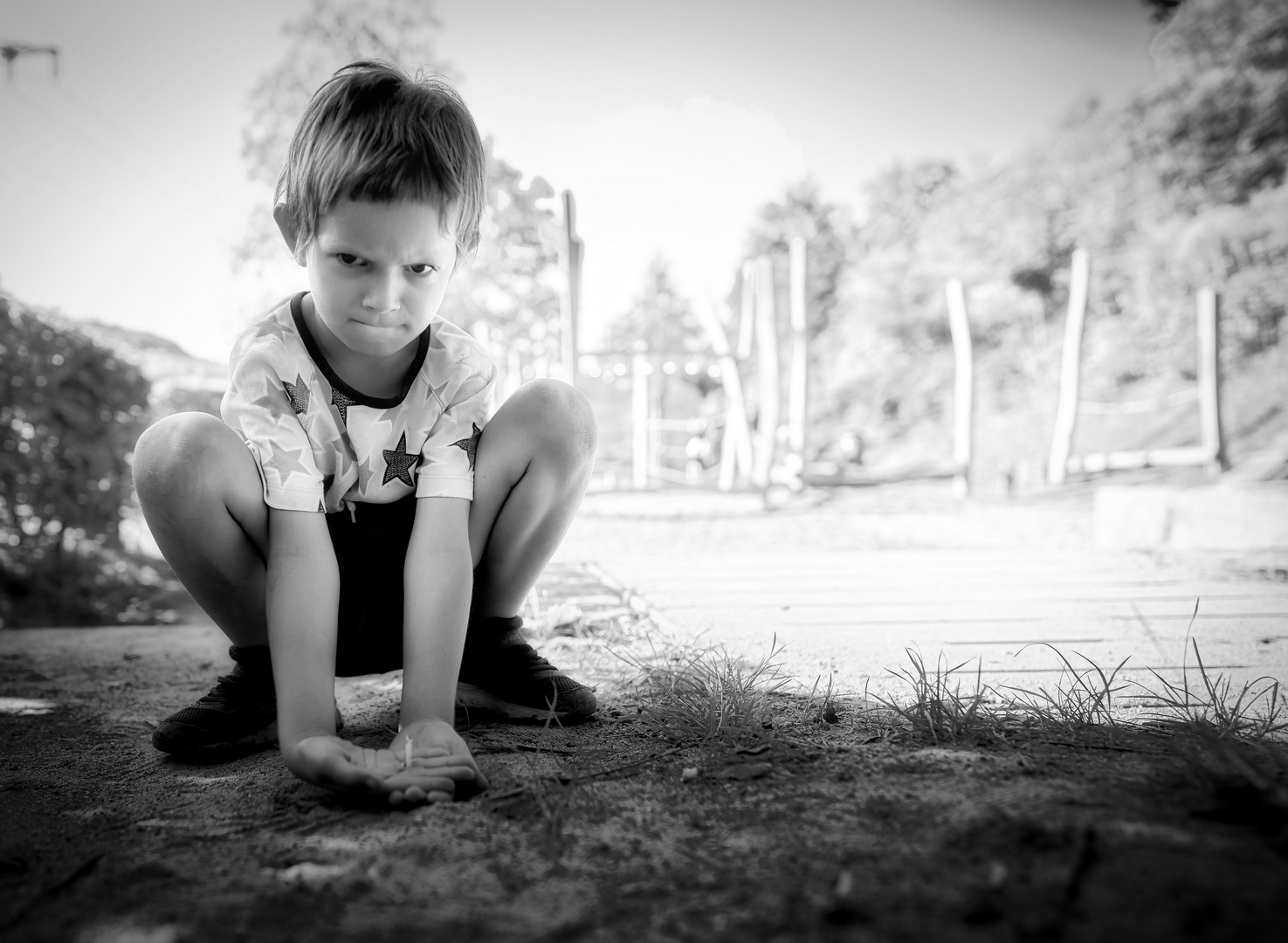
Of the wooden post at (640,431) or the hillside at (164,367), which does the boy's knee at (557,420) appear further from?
the wooden post at (640,431)

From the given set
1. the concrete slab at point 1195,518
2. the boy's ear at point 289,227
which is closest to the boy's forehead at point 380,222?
the boy's ear at point 289,227

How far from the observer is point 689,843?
2.92ft

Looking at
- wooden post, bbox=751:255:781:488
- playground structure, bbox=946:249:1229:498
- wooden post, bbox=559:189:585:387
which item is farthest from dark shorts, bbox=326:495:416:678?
playground structure, bbox=946:249:1229:498

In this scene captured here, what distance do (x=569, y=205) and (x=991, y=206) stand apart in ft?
53.9

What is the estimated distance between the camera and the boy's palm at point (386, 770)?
1024 millimetres

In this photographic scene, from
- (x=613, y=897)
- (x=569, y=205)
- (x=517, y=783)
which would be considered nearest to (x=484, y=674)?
(x=517, y=783)

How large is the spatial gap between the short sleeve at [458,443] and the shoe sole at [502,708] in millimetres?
356

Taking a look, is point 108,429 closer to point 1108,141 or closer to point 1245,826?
point 1245,826

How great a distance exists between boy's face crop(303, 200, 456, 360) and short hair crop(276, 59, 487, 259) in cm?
2

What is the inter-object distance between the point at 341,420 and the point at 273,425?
0.12m

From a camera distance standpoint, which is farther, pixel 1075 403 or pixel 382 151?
pixel 1075 403

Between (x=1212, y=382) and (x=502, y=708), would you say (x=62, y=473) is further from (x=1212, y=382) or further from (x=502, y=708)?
(x=1212, y=382)

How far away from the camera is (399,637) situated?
1534 millimetres

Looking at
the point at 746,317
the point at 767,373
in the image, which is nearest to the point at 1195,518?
the point at 767,373
